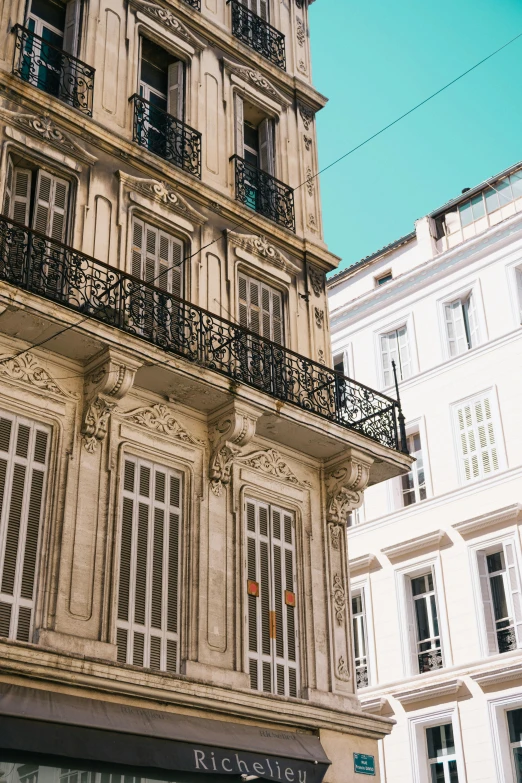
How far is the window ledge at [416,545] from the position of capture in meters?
20.5

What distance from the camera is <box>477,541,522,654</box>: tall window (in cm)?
1894

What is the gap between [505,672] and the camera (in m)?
18.2

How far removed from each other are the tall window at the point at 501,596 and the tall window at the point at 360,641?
9.03 ft

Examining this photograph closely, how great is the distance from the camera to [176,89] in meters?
15.9

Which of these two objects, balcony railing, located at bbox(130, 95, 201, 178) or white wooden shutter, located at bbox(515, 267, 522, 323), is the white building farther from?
balcony railing, located at bbox(130, 95, 201, 178)

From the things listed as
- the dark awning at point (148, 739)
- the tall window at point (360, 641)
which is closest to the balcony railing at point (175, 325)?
the dark awning at point (148, 739)

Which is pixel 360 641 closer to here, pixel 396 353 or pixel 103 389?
pixel 396 353

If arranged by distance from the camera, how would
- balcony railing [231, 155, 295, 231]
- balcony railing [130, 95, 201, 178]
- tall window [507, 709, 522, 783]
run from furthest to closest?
tall window [507, 709, 522, 783] < balcony railing [231, 155, 295, 231] < balcony railing [130, 95, 201, 178]

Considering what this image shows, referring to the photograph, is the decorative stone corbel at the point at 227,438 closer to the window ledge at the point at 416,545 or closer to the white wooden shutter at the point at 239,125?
the white wooden shutter at the point at 239,125

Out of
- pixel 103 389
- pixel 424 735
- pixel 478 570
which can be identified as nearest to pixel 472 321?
pixel 478 570

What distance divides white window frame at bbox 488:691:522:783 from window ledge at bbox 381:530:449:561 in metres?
3.38

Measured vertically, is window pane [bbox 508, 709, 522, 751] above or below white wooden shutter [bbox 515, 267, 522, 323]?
below

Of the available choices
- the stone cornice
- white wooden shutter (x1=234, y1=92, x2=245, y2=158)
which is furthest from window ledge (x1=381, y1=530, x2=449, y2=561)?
white wooden shutter (x1=234, y1=92, x2=245, y2=158)

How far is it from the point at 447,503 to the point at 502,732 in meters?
4.71
